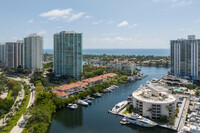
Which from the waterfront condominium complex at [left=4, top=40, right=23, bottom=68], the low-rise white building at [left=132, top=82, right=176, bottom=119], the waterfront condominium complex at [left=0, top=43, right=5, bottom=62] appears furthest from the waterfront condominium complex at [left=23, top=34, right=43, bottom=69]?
the low-rise white building at [left=132, top=82, right=176, bottom=119]

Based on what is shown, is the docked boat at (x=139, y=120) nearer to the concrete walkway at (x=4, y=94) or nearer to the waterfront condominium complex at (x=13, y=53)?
the concrete walkway at (x=4, y=94)

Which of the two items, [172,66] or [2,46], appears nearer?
[172,66]

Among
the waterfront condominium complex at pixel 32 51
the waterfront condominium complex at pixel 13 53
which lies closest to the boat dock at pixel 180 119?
the waterfront condominium complex at pixel 32 51

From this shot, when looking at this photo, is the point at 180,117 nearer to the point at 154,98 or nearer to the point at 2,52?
the point at 154,98

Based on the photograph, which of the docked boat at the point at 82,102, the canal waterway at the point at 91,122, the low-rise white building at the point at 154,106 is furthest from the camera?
the docked boat at the point at 82,102

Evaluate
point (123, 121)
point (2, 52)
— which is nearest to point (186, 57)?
point (123, 121)

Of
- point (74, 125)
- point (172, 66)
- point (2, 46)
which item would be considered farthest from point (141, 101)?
point (2, 46)

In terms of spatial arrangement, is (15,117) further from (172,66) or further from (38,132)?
(172,66)

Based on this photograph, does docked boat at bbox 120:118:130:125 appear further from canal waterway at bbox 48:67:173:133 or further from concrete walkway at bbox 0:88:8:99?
concrete walkway at bbox 0:88:8:99
